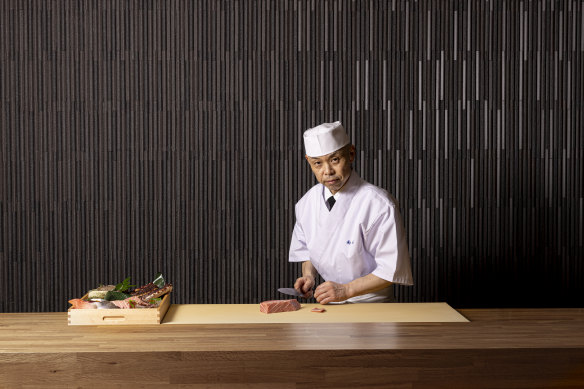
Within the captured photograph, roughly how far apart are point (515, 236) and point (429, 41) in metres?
1.34

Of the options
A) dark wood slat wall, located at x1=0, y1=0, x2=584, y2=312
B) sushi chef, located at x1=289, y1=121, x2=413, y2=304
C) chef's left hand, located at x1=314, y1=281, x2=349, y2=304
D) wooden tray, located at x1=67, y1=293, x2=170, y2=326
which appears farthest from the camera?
dark wood slat wall, located at x1=0, y1=0, x2=584, y2=312

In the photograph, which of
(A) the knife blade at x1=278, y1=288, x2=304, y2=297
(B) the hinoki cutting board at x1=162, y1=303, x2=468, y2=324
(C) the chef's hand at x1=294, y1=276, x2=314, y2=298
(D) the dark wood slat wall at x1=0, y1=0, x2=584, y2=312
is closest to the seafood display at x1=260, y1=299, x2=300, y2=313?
(B) the hinoki cutting board at x1=162, y1=303, x2=468, y2=324

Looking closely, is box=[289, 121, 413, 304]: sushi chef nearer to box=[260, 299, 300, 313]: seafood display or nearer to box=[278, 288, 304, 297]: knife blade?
box=[278, 288, 304, 297]: knife blade

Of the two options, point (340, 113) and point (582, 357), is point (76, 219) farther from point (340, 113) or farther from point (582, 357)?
point (582, 357)

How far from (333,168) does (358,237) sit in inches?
12.8

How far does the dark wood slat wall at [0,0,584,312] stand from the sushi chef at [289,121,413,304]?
984 millimetres

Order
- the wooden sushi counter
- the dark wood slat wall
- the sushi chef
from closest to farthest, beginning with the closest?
1. the wooden sushi counter
2. the sushi chef
3. the dark wood slat wall

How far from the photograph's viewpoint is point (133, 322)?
195 centimetres

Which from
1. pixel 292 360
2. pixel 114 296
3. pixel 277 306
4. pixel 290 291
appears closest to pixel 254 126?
pixel 290 291

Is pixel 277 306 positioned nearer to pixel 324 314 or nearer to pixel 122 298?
pixel 324 314

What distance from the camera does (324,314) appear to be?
2.09 m

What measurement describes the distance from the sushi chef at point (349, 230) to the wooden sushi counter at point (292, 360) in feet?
1.97

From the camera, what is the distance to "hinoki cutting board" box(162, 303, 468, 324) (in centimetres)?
200

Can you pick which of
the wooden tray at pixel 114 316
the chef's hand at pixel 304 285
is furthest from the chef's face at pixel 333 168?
the wooden tray at pixel 114 316
